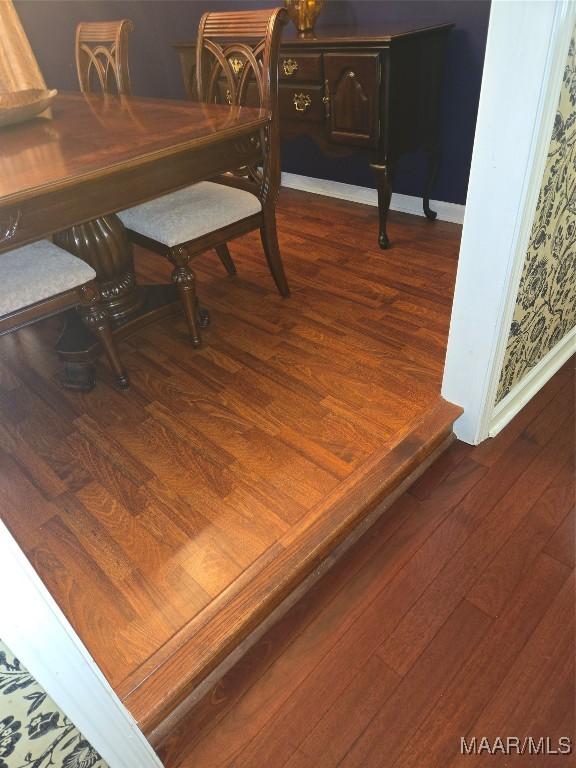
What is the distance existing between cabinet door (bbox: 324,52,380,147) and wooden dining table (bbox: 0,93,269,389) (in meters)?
0.66

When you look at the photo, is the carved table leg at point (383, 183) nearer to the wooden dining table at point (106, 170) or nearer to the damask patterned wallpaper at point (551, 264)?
the wooden dining table at point (106, 170)

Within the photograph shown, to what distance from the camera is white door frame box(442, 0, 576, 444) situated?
0.93m

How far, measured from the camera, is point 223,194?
186 cm

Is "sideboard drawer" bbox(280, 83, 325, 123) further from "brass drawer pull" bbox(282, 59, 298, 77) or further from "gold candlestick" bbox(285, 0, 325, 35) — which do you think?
"gold candlestick" bbox(285, 0, 325, 35)

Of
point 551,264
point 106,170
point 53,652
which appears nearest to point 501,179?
point 551,264

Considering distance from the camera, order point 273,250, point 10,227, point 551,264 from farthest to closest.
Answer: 1. point 273,250
2. point 551,264
3. point 10,227

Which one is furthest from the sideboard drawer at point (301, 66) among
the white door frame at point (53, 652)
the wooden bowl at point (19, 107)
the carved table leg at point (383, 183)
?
the white door frame at point (53, 652)

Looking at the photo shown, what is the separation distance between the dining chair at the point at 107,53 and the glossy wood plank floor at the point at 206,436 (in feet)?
2.92

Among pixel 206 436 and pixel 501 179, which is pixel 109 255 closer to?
pixel 206 436

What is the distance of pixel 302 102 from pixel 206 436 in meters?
1.68

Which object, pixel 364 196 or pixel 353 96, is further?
pixel 364 196

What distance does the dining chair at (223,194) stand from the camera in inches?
66.4

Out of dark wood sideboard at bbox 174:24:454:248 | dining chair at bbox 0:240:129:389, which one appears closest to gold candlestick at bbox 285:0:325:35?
dark wood sideboard at bbox 174:24:454:248

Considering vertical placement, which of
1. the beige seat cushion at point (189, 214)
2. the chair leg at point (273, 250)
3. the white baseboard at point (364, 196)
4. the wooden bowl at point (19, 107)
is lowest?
the white baseboard at point (364, 196)
